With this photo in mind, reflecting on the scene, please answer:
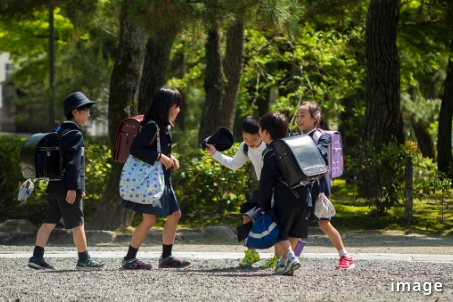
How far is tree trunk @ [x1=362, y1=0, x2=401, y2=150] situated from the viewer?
13.8m

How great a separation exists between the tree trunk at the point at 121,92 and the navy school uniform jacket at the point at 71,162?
174 inches

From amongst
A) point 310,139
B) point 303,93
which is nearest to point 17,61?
point 303,93

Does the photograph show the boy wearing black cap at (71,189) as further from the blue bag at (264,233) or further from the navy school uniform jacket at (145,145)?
the blue bag at (264,233)

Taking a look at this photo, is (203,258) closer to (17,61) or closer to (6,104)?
(17,61)

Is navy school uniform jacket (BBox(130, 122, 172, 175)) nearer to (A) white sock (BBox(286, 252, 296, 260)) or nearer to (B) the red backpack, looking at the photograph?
(B) the red backpack

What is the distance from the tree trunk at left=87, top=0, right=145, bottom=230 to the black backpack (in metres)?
4.43

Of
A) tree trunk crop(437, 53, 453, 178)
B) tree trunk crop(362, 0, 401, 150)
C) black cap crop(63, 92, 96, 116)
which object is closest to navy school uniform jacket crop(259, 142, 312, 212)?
black cap crop(63, 92, 96, 116)

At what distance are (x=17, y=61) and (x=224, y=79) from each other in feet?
57.7

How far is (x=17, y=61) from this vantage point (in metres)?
30.5

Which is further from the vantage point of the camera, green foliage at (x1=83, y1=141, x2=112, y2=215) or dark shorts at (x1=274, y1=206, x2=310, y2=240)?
green foliage at (x1=83, y1=141, x2=112, y2=215)

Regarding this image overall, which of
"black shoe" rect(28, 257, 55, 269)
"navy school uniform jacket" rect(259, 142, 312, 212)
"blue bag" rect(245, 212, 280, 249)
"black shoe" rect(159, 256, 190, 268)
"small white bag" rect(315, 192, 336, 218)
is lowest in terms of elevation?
"black shoe" rect(28, 257, 55, 269)

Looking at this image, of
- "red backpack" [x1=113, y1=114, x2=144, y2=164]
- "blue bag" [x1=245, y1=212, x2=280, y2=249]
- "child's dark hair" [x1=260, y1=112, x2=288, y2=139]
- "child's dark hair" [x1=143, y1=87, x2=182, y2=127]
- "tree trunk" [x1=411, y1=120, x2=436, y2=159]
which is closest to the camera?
"blue bag" [x1=245, y1=212, x2=280, y2=249]

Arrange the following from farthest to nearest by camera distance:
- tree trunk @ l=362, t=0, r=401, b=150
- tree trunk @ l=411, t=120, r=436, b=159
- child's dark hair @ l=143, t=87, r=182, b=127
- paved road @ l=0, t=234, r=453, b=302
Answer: tree trunk @ l=411, t=120, r=436, b=159, tree trunk @ l=362, t=0, r=401, b=150, child's dark hair @ l=143, t=87, r=182, b=127, paved road @ l=0, t=234, r=453, b=302

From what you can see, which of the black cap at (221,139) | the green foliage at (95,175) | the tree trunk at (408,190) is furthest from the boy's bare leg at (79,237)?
the tree trunk at (408,190)
